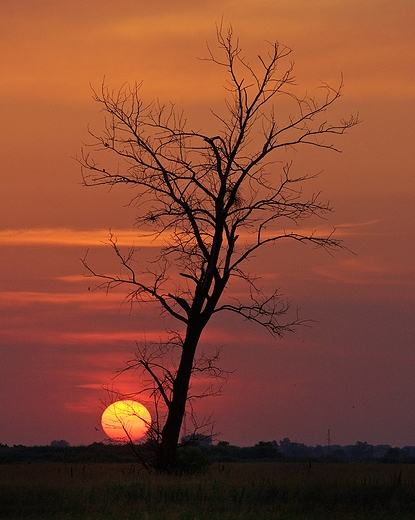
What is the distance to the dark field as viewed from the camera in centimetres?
1802

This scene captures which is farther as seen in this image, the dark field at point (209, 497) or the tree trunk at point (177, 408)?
the tree trunk at point (177, 408)

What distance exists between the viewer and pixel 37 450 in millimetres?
48031

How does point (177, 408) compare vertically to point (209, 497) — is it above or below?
above

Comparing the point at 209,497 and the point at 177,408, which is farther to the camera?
the point at 177,408

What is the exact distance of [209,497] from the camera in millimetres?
19312

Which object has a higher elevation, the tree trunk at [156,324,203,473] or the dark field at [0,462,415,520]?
the tree trunk at [156,324,203,473]

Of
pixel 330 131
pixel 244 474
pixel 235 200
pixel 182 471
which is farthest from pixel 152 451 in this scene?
pixel 330 131

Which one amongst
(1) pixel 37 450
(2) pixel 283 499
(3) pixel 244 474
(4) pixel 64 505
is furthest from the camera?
(1) pixel 37 450

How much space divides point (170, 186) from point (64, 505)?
9791 mm

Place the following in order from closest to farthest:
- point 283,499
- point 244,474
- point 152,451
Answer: point 283,499
point 244,474
point 152,451

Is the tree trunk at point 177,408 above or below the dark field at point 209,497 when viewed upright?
above

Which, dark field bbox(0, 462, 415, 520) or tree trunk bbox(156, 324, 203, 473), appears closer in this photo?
dark field bbox(0, 462, 415, 520)

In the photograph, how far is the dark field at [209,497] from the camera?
Result: 18016 millimetres

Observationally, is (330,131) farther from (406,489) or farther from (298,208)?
(406,489)
